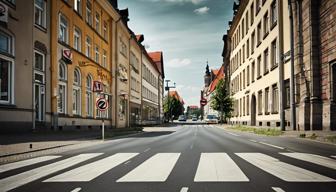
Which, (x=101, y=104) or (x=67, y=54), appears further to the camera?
(x=67, y=54)

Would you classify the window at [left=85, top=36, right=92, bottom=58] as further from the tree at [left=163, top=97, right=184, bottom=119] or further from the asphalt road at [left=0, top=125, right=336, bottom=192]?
the tree at [left=163, top=97, right=184, bottom=119]

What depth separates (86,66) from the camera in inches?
1129

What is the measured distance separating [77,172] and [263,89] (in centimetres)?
2834

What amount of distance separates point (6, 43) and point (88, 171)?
12.0m

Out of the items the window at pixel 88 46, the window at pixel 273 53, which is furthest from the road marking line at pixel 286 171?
the window at pixel 88 46

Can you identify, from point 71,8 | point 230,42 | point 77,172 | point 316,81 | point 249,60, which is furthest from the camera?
point 230,42

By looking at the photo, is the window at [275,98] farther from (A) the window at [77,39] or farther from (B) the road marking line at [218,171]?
(B) the road marking line at [218,171]

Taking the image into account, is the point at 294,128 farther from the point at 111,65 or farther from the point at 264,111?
the point at 111,65

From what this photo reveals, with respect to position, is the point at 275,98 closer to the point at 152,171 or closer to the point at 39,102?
the point at 39,102

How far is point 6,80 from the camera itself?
55.4 feet

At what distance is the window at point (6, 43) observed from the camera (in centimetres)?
1652

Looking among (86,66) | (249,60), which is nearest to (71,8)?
(86,66)

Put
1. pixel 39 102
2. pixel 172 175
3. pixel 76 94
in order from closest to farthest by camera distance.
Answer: pixel 172 175 → pixel 39 102 → pixel 76 94

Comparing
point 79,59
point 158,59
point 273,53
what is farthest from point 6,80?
point 158,59
